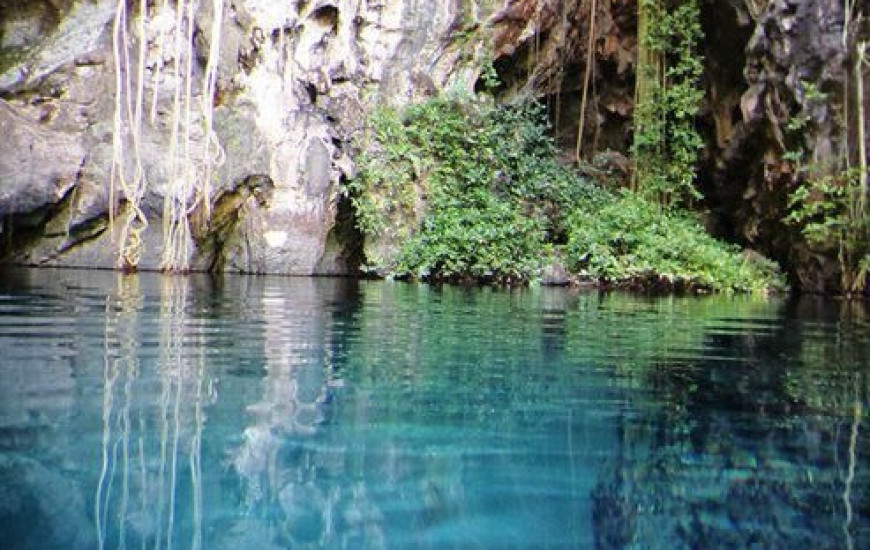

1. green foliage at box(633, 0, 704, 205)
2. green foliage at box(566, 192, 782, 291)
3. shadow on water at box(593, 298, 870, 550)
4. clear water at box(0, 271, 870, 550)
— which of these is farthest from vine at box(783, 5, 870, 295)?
shadow on water at box(593, 298, 870, 550)

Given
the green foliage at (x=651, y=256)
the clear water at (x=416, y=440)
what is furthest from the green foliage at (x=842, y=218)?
the clear water at (x=416, y=440)

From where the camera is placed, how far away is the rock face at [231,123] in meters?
12.4

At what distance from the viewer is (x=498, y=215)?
13.3m

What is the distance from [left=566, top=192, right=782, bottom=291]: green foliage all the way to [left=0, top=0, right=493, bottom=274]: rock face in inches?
158

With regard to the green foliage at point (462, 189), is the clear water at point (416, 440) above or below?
below

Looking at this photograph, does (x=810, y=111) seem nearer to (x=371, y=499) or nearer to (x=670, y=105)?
(x=670, y=105)

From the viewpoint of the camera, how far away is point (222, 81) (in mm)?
13883

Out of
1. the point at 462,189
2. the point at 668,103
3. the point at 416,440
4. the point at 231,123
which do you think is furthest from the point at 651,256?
the point at 416,440

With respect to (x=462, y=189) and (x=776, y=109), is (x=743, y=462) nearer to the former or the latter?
(x=462, y=189)

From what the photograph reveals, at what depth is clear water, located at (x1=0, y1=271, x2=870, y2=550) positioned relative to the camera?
1.69 m

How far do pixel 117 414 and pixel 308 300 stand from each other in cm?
526

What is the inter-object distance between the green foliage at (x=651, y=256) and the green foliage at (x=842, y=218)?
1.08m

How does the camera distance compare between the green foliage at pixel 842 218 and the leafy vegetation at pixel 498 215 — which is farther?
the leafy vegetation at pixel 498 215

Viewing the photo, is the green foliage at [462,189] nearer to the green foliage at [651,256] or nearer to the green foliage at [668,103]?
the green foliage at [651,256]
